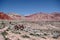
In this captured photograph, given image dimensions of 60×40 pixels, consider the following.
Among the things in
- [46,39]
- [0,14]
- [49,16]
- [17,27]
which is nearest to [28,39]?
[46,39]

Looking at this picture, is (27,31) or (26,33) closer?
(26,33)

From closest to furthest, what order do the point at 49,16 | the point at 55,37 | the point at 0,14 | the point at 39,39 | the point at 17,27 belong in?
the point at 39,39 → the point at 55,37 → the point at 17,27 → the point at 0,14 → the point at 49,16

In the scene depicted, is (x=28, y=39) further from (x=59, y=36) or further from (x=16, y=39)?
(x=59, y=36)

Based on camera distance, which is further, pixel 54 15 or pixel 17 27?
pixel 54 15

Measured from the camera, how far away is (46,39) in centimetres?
1838

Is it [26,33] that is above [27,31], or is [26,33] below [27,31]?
below

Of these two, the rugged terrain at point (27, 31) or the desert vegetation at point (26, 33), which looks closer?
the desert vegetation at point (26, 33)

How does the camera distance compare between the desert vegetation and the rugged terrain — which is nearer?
the desert vegetation

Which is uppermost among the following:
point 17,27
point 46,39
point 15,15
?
point 15,15

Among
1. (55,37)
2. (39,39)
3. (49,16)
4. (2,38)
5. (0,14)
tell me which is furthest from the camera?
(49,16)

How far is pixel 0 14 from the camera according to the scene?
49938mm

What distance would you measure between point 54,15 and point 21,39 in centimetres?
4196

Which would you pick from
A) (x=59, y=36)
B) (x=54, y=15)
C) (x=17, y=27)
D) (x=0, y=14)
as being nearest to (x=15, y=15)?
(x=0, y=14)

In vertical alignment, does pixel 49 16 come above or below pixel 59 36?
above
